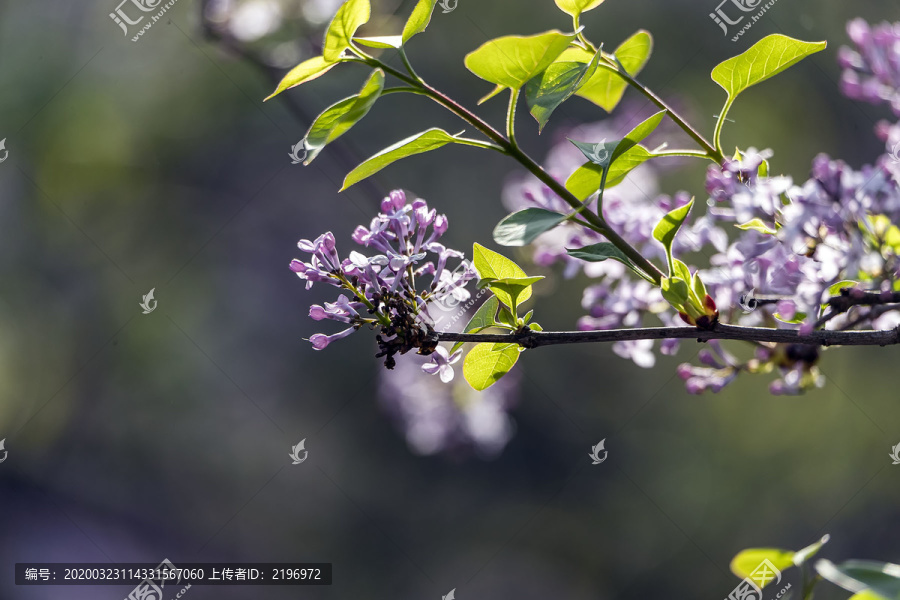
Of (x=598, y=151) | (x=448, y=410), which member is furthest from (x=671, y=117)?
(x=448, y=410)

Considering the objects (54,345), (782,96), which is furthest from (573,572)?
(54,345)

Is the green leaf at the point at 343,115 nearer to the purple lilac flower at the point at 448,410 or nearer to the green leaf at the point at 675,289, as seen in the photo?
the green leaf at the point at 675,289

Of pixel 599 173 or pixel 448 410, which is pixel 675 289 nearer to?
pixel 599 173

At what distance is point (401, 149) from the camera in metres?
0.32

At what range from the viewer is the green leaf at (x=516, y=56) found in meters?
0.31

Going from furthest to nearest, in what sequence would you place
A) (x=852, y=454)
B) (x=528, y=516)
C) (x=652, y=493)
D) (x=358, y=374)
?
(x=358, y=374) < (x=528, y=516) < (x=652, y=493) < (x=852, y=454)

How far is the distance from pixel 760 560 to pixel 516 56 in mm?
258

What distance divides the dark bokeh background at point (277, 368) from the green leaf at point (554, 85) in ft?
4.52

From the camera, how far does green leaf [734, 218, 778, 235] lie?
35 centimetres

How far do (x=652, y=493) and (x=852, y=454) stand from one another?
1.43 feet

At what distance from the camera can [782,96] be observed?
73.8 inches

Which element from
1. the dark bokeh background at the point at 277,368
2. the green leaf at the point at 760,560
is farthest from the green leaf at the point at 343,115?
the dark bokeh background at the point at 277,368

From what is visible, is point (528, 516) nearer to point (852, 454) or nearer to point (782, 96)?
point (852, 454)

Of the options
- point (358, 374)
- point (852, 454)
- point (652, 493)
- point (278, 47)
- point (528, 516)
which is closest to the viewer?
point (278, 47)
